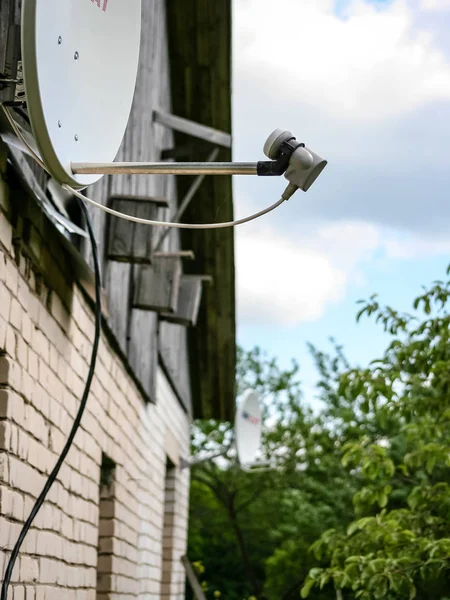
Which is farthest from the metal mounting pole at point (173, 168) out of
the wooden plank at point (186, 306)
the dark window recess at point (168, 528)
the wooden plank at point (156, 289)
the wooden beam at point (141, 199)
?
the dark window recess at point (168, 528)

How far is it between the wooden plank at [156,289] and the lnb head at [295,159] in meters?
3.39

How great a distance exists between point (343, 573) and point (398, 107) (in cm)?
1042

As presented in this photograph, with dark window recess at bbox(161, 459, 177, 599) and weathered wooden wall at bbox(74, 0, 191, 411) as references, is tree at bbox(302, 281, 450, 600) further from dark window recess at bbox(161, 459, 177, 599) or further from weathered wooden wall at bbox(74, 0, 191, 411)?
dark window recess at bbox(161, 459, 177, 599)

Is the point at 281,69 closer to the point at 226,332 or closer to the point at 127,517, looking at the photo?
the point at 226,332

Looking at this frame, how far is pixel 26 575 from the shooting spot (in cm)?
294

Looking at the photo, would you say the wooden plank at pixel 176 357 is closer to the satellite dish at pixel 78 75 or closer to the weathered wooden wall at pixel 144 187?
the weathered wooden wall at pixel 144 187

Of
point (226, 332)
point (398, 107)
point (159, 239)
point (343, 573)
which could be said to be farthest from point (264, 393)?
point (343, 573)

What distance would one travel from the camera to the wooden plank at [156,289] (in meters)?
5.40

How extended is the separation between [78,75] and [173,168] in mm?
409

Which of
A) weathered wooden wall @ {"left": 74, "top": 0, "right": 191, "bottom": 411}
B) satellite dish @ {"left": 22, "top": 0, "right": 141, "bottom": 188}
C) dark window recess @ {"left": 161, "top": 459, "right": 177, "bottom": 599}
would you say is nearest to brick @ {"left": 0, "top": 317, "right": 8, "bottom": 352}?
satellite dish @ {"left": 22, "top": 0, "right": 141, "bottom": 188}

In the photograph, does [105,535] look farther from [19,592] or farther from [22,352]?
[22,352]

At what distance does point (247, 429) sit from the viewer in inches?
408

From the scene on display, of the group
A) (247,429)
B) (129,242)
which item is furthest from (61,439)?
(247,429)

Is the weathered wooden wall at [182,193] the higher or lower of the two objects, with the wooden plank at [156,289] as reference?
higher
